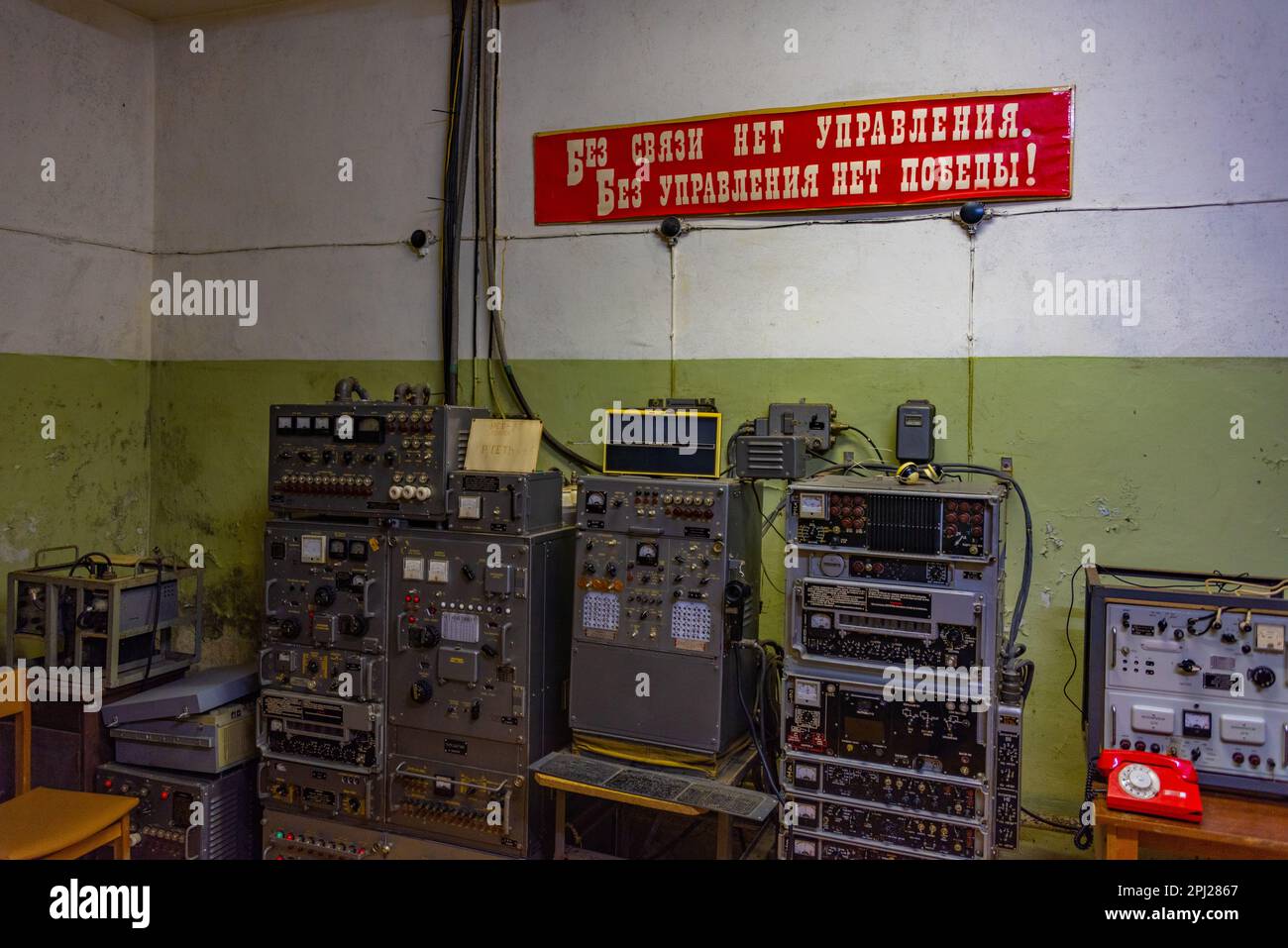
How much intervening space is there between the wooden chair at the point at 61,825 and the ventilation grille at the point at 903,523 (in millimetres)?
2595

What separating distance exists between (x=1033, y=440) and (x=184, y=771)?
3.57 meters

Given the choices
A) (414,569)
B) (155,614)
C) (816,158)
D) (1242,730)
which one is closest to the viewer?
(1242,730)

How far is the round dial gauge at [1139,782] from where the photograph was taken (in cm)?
252

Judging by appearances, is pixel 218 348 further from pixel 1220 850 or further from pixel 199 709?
pixel 1220 850

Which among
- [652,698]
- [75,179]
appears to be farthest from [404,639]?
[75,179]

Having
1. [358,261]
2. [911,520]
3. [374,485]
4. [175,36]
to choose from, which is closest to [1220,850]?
[911,520]

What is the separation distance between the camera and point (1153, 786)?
8.30ft

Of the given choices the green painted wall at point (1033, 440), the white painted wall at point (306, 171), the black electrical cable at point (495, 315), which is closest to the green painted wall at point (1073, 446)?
the green painted wall at point (1033, 440)

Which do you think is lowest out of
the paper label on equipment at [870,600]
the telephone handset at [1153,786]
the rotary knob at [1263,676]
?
the telephone handset at [1153,786]

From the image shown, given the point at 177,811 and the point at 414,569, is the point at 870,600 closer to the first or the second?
the point at 414,569

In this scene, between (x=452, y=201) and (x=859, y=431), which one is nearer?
(x=859, y=431)

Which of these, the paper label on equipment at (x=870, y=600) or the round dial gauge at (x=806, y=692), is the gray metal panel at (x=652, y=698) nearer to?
the round dial gauge at (x=806, y=692)

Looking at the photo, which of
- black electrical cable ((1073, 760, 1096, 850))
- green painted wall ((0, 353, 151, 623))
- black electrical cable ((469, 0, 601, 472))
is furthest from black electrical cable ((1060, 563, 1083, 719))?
green painted wall ((0, 353, 151, 623))

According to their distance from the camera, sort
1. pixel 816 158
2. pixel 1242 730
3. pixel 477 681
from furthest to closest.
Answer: pixel 816 158
pixel 477 681
pixel 1242 730
